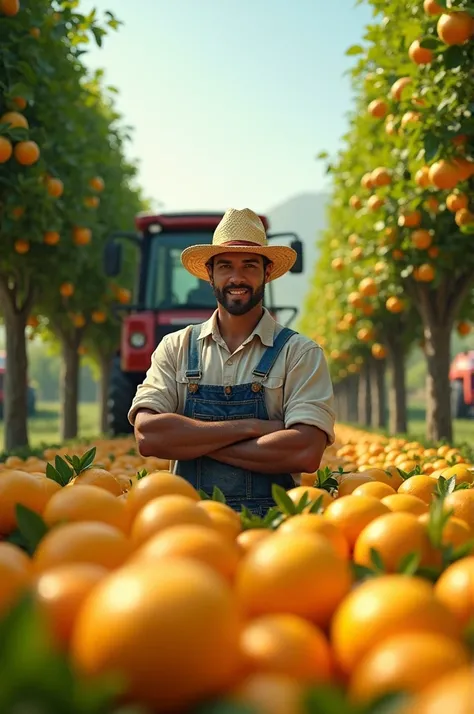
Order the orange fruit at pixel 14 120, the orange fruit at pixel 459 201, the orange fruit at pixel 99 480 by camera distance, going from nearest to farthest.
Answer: the orange fruit at pixel 99 480, the orange fruit at pixel 14 120, the orange fruit at pixel 459 201

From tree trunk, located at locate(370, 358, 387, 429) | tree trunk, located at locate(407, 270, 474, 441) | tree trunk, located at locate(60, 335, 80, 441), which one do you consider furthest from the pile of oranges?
tree trunk, located at locate(370, 358, 387, 429)

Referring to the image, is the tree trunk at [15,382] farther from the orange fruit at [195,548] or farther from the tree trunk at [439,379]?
the orange fruit at [195,548]

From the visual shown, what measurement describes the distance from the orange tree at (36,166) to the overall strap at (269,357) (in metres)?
4.05

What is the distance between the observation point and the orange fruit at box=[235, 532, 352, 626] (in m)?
1.25

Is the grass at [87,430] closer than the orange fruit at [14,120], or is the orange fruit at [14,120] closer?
the orange fruit at [14,120]

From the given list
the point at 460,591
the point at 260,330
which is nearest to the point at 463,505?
the point at 460,591

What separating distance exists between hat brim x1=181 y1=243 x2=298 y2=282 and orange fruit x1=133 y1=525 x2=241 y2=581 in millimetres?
2324

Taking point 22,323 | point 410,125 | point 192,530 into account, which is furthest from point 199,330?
point 22,323

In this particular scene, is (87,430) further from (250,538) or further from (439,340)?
(250,538)

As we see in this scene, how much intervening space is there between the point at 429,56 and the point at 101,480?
512 cm

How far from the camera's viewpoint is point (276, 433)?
3.12m

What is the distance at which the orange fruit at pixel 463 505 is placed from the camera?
186 centimetres

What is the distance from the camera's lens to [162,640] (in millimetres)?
946

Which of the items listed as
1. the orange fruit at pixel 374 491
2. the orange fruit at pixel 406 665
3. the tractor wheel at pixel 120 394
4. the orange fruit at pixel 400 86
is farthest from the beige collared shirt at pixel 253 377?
the tractor wheel at pixel 120 394
